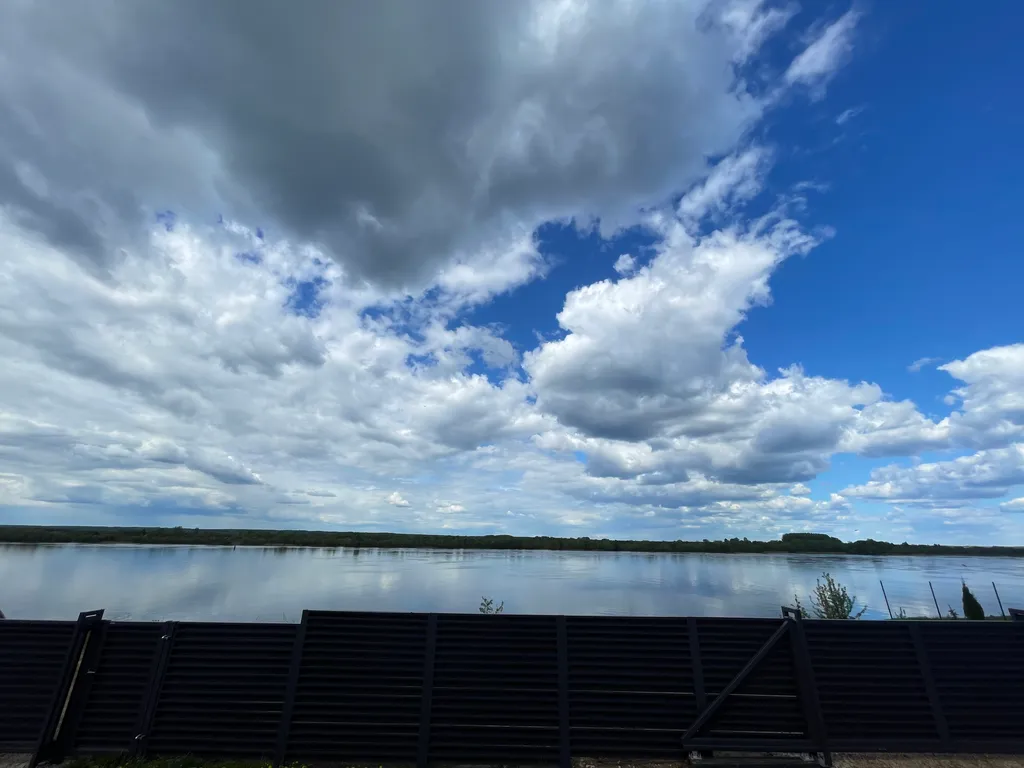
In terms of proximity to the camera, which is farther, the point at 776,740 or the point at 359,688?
the point at 359,688

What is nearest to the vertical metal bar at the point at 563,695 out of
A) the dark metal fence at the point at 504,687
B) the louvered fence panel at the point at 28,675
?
the dark metal fence at the point at 504,687

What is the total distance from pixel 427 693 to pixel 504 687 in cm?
115

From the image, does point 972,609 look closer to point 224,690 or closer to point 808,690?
point 808,690

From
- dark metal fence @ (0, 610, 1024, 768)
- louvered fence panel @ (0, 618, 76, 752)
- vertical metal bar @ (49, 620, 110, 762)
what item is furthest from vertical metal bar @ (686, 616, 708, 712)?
louvered fence panel @ (0, 618, 76, 752)

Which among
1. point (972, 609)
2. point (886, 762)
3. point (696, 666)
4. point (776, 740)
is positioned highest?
point (972, 609)

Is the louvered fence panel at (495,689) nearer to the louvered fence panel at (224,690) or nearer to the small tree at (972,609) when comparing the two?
the louvered fence panel at (224,690)

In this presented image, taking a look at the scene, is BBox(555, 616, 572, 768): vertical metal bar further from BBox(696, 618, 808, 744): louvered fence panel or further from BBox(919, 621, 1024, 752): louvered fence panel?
BBox(919, 621, 1024, 752): louvered fence panel

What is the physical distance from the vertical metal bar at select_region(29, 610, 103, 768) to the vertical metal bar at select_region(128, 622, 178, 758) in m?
1.11

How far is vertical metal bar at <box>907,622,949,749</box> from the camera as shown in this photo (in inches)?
311

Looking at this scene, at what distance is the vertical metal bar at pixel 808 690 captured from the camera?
7680 millimetres

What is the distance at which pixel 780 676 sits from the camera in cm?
814

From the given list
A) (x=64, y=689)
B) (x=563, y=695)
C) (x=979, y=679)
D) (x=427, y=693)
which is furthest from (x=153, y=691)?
(x=979, y=679)

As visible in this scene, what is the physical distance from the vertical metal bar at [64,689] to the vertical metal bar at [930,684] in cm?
1238

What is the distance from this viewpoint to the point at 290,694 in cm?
783
